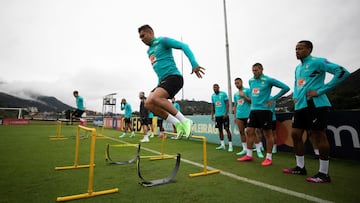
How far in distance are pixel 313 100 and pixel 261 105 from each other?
1544mm

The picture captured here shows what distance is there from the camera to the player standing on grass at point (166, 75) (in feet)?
9.05

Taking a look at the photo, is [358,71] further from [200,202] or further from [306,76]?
[200,202]

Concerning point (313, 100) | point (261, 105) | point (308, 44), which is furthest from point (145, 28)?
point (261, 105)

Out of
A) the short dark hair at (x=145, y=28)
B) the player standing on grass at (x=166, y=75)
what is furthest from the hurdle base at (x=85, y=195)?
the short dark hair at (x=145, y=28)

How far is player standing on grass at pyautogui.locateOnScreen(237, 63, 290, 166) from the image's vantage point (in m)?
4.58

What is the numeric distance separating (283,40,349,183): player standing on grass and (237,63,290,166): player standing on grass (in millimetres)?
989

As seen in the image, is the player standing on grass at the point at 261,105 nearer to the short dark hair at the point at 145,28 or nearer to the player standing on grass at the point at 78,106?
the short dark hair at the point at 145,28

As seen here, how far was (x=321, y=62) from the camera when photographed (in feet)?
10.5

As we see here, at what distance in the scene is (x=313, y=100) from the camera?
3.18 meters

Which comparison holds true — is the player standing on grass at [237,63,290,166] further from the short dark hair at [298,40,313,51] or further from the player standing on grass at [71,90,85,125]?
the player standing on grass at [71,90,85,125]

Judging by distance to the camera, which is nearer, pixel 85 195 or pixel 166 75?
pixel 85 195

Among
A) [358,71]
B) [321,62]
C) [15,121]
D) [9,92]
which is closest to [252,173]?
[321,62]

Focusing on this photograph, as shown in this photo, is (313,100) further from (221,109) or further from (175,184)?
(221,109)

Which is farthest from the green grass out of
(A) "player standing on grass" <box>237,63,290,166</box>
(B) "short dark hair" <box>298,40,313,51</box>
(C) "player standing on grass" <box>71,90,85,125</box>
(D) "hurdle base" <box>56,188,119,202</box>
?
(C) "player standing on grass" <box>71,90,85,125</box>
